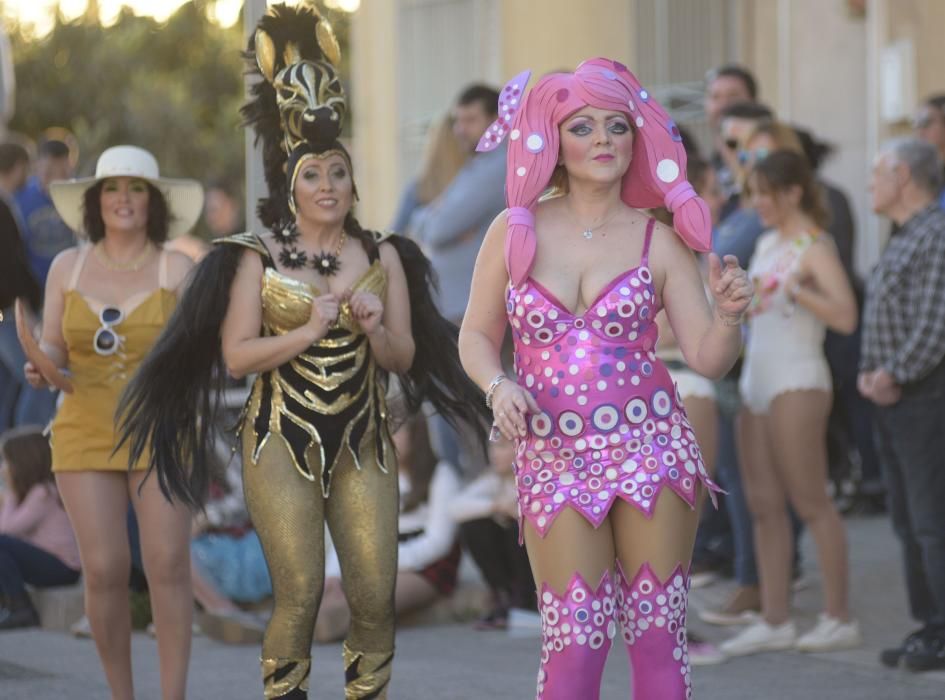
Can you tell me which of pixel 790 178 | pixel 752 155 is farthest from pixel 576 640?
pixel 752 155

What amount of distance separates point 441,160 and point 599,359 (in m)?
5.18

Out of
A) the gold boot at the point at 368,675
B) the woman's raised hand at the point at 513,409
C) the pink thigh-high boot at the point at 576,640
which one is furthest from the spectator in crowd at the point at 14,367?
the pink thigh-high boot at the point at 576,640

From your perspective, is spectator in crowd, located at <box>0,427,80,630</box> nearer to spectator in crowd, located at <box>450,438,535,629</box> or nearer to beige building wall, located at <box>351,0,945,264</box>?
spectator in crowd, located at <box>450,438,535,629</box>

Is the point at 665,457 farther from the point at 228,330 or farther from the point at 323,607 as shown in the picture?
the point at 323,607

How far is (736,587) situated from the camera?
9.20 m

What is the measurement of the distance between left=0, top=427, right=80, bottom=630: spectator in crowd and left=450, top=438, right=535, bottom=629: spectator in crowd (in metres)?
2.16

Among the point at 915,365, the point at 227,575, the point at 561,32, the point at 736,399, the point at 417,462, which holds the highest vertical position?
the point at 561,32

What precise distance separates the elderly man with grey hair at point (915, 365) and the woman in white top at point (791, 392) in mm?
291

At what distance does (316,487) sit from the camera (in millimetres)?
5695

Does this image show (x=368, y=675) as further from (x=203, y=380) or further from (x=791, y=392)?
(x=791, y=392)

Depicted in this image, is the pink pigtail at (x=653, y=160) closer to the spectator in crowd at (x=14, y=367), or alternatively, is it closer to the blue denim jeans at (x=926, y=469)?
the blue denim jeans at (x=926, y=469)

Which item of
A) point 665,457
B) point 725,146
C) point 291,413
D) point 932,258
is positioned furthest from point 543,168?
point 725,146

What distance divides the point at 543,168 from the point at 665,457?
856 mm

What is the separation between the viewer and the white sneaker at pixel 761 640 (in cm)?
786
